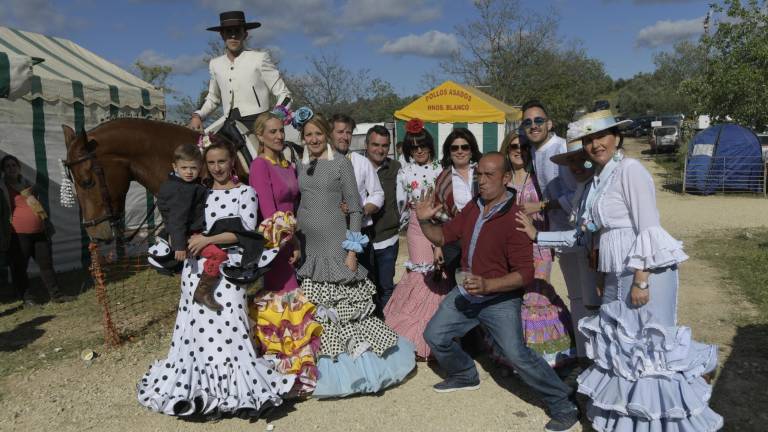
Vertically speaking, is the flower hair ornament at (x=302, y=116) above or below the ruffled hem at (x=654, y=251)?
above

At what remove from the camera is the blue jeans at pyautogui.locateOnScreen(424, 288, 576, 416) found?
Result: 3422 mm

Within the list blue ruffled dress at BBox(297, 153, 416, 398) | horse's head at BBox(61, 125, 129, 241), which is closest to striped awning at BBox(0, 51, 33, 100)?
horse's head at BBox(61, 125, 129, 241)

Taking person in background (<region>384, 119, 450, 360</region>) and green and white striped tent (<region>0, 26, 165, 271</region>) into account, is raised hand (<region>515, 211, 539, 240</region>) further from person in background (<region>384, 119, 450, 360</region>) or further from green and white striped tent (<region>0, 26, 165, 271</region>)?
green and white striped tent (<region>0, 26, 165, 271</region>)

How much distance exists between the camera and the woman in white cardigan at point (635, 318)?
113 inches

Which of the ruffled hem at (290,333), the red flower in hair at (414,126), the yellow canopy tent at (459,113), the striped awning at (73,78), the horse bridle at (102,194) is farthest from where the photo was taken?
the yellow canopy tent at (459,113)

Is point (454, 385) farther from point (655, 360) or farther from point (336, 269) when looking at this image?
point (655, 360)

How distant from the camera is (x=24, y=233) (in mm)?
6730

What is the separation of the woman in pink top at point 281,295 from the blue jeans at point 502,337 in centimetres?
86

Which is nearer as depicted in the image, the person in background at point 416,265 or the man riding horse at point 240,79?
the person in background at point 416,265

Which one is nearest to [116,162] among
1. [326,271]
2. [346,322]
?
[326,271]

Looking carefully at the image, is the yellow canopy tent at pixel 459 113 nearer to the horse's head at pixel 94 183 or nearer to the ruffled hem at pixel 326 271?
the horse's head at pixel 94 183

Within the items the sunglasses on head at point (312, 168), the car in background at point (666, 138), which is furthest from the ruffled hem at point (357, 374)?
the car in background at point (666, 138)

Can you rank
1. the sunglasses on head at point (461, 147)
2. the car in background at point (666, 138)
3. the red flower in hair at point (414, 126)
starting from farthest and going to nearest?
the car in background at point (666, 138) → the red flower in hair at point (414, 126) → the sunglasses on head at point (461, 147)

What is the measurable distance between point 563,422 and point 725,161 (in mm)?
14183
